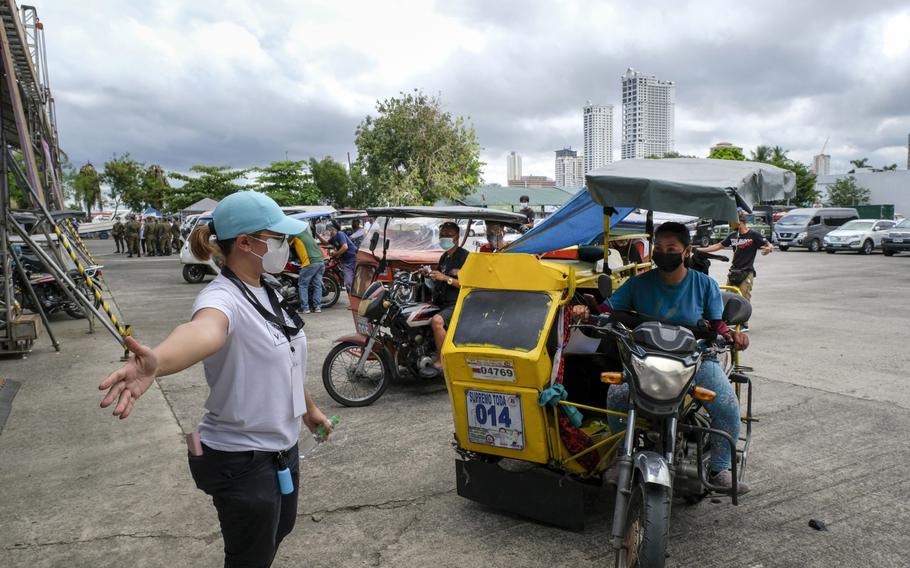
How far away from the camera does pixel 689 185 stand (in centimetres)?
372

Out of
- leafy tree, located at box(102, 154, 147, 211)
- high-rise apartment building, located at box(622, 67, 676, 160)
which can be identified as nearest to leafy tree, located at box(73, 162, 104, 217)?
leafy tree, located at box(102, 154, 147, 211)

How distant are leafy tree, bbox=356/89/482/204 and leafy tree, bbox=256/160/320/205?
19.3 metres

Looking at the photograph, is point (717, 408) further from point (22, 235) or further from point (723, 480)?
point (22, 235)

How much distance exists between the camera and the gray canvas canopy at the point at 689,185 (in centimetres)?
367

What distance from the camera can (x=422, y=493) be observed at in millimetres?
4328

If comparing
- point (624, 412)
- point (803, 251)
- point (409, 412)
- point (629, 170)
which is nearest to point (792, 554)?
point (624, 412)

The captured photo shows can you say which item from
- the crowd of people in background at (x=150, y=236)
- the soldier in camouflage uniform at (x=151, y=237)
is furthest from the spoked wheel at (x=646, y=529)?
the soldier in camouflage uniform at (x=151, y=237)

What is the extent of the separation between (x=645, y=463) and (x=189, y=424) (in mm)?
4315

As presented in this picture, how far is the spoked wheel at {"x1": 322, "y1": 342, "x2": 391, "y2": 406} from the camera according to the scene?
251 inches

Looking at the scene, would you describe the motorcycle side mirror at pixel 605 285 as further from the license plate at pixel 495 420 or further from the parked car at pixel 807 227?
the parked car at pixel 807 227

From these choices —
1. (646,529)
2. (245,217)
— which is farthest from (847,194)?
(245,217)

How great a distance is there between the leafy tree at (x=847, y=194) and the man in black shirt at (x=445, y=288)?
56774 millimetres

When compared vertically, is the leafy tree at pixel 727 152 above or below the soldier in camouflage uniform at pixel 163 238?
above

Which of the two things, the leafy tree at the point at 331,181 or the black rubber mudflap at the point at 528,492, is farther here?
the leafy tree at the point at 331,181
